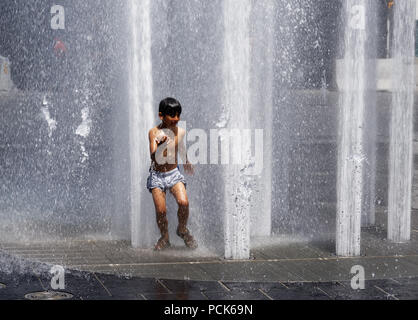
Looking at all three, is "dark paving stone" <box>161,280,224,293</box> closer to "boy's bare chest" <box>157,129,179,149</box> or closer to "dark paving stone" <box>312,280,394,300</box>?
"dark paving stone" <box>312,280,394,300</box>

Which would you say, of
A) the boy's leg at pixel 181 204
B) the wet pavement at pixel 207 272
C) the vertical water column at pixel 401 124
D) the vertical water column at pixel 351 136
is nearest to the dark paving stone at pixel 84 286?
the wet pavement at pixel 207 272

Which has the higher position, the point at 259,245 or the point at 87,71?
the point at 87,71

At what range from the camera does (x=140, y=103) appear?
323 inches

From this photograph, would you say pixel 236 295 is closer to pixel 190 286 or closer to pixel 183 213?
pixel 190 286

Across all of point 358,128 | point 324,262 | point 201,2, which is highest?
point 201,2

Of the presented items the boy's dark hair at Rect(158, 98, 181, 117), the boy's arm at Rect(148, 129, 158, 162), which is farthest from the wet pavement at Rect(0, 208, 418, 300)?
the boy's dark hair at Rect(158, 98, 181, 117)

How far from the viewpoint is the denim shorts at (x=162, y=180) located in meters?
7.89

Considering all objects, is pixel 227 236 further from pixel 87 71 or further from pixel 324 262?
pixel 87 71

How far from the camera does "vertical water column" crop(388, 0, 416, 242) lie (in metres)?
8.46

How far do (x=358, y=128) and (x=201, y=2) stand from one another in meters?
2.71

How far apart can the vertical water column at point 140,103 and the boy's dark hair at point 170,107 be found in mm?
510

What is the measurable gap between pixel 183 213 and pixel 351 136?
170 centimetres

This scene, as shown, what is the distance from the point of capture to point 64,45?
29.6m
